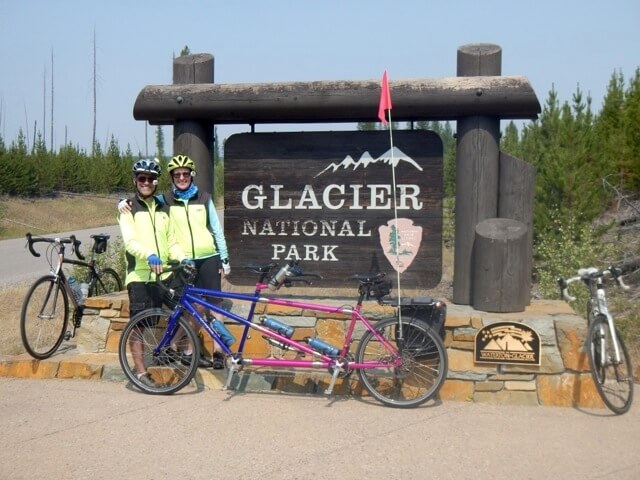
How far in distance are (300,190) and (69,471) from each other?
3162 mm

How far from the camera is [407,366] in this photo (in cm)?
527

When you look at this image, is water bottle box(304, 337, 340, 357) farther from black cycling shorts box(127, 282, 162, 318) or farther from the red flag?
the red flag

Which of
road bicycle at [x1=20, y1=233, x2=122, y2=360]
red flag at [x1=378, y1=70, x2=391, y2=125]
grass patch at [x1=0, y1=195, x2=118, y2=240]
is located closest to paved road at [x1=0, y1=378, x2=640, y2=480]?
road bicycle at [x1=20, y1=233, x2=122, y2=360]

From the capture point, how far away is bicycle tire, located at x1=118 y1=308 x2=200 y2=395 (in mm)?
5469

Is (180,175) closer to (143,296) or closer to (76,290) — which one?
(143,296)

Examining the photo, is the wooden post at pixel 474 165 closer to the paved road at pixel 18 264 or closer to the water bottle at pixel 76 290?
the water bottle at pixel 76 290

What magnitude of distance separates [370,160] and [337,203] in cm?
47

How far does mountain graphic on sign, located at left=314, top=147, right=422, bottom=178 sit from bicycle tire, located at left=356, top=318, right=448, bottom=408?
4.98ft

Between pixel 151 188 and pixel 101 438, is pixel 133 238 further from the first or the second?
pixel 101 438

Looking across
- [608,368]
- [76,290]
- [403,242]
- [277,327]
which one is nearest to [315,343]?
[277,327]

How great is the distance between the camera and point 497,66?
5949 mm

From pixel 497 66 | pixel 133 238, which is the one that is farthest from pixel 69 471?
pixel 497 66

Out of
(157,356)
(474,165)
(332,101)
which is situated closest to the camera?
(157,356)

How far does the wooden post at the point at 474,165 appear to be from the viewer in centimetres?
594
